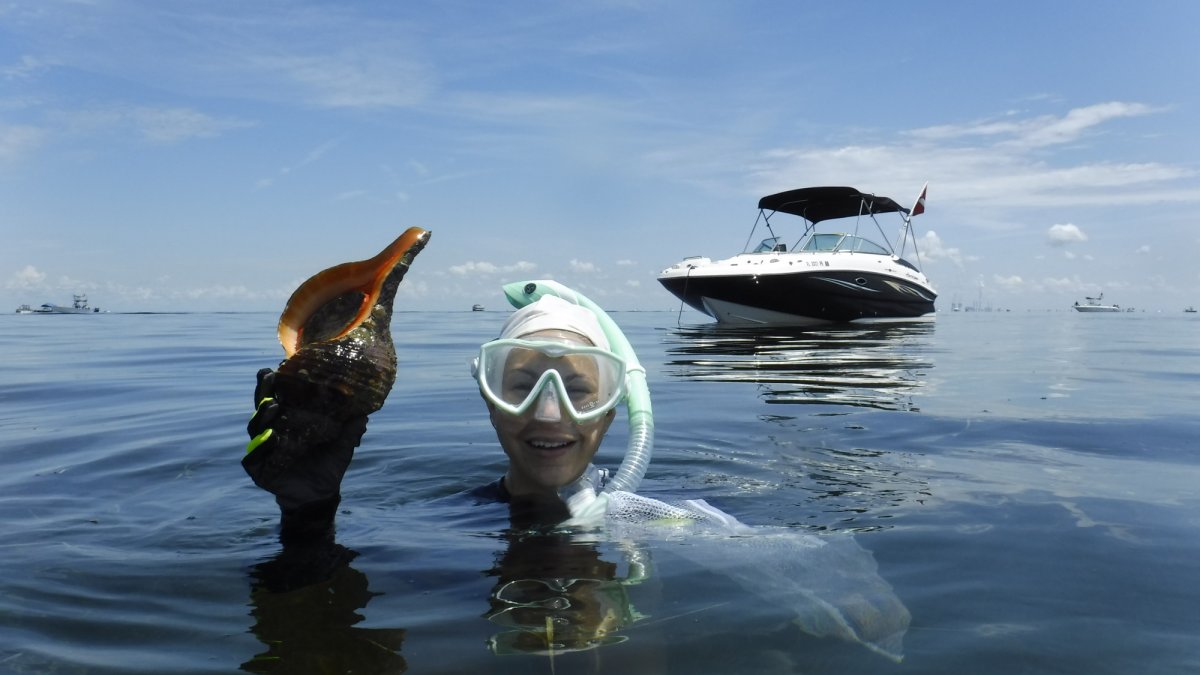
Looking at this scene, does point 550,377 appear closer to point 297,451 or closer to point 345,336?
point 345,336

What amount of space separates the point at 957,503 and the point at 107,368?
10.5 m

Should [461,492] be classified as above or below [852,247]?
below

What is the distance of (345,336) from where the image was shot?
7.33ft

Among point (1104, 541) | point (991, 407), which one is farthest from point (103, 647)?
point (991, 407)

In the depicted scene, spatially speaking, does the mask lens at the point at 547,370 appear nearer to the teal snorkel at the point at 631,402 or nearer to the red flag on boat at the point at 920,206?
the teal snorkel at the point at 631,402

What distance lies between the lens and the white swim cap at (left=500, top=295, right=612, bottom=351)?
9.16 feet

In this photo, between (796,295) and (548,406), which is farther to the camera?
(796,295)

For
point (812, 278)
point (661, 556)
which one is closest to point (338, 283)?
point (661, 556)

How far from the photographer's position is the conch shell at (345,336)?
2191 mm

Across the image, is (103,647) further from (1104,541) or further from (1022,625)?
(1104,541)

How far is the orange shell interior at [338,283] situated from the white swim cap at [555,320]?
1.66ft

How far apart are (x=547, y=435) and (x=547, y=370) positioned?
22cm

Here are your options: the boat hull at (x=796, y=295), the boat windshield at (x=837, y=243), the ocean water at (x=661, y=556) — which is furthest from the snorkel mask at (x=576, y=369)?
the boat windshield at (x=837, y=243)

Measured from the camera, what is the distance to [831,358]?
11750 mm
